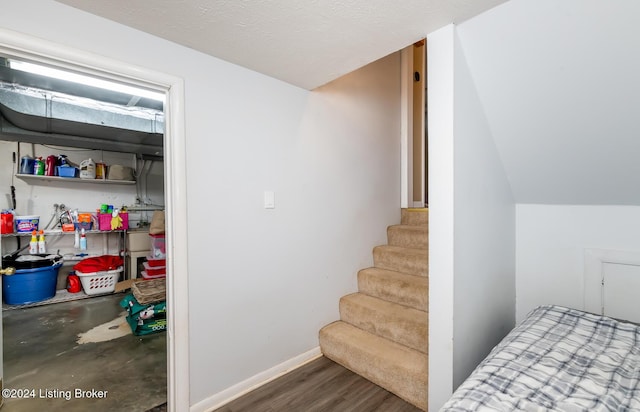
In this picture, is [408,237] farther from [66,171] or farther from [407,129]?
[66,171]

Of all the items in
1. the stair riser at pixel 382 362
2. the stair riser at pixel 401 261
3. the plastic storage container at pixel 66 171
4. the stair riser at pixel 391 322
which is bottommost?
the stair riser at pixel 382 362

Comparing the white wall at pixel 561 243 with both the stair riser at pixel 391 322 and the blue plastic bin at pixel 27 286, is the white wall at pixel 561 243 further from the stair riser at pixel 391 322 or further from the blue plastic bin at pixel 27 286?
the blue plastic bin at pixel 27 286

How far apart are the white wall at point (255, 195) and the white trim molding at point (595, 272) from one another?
1.55 meters

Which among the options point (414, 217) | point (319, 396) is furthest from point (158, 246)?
point (414, 217)

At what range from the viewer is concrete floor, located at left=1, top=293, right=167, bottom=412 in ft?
5.71

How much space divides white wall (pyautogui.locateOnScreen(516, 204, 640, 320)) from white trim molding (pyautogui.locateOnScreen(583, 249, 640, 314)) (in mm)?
24

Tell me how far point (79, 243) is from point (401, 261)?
4572 mm

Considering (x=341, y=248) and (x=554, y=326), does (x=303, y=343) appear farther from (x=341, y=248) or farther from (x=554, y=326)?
(x=554, y=326)

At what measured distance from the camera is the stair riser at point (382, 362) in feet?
5.40

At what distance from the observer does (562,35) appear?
1.17m

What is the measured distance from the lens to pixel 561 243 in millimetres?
1910

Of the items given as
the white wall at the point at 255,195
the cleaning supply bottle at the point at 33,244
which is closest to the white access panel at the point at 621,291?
the white wall at the point at 255,195

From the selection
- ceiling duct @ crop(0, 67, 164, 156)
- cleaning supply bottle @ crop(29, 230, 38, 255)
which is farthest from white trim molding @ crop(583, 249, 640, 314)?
cleaning supply bottle @ crop(29, 230, 38, 255)

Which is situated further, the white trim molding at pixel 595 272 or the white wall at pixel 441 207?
the white trim molding at pixel 595 272
